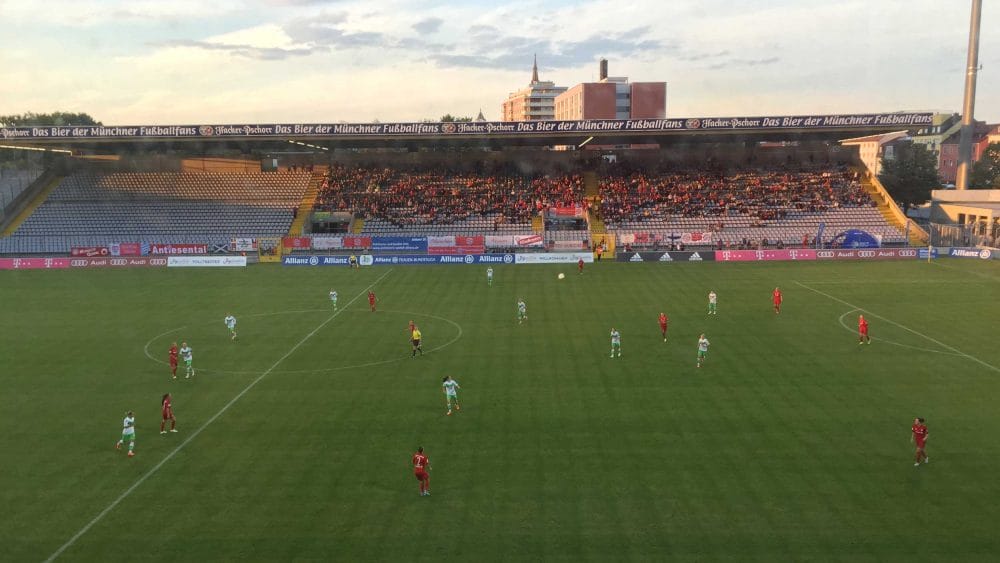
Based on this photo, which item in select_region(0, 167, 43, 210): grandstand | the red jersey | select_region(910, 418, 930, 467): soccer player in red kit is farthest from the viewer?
select_region(0, 167, 43, 210): grandstand

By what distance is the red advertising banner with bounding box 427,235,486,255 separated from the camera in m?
65.3

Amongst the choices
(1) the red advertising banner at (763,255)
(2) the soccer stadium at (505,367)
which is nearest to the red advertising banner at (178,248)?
(2) the soccer stadium at (505,367)

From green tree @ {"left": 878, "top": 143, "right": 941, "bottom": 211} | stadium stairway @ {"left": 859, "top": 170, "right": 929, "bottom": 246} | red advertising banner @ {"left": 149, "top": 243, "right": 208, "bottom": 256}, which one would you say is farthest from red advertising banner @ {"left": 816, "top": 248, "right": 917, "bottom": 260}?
red advertising banner @ {"left": 149, "top": 243, "right": 208, "bottom": 256}

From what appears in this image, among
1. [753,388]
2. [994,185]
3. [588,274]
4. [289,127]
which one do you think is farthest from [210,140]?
[994,185]

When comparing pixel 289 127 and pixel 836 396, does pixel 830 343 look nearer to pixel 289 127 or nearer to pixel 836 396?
pixel 836 396

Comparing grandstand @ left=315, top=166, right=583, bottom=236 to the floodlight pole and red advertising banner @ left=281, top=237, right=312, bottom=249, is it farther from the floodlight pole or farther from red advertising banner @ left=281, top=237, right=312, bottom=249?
the floodlight pole

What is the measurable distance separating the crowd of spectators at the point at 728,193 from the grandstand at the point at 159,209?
34746 millimetres

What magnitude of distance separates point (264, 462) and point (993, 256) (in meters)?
60.0

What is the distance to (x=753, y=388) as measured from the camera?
23.5 metres

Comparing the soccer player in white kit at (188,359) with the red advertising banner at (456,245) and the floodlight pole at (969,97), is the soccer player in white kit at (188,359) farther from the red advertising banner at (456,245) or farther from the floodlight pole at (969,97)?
the floodlight pole at (969,97)

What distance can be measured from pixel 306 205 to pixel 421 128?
1619 centimetres

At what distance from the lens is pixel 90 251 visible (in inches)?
2542

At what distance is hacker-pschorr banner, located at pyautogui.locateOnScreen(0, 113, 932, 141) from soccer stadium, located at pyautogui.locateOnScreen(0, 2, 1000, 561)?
34 centimetres

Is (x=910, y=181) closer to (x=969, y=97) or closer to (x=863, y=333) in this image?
(x=969, y=97)
